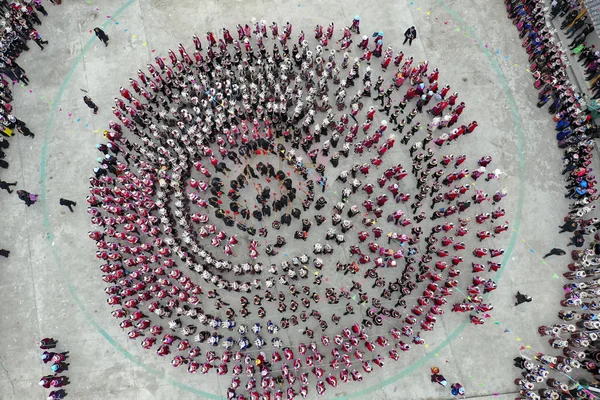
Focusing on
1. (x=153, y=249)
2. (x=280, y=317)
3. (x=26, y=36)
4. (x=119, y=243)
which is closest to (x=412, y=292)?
(x=280, y=317)

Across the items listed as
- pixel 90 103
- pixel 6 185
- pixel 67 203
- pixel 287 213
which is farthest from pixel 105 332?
pixel 90 103

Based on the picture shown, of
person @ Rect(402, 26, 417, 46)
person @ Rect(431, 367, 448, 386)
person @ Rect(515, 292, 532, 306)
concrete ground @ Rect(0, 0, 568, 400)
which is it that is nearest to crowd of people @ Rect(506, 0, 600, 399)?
concrete ground @ Rect(0, 0, 568, 400)

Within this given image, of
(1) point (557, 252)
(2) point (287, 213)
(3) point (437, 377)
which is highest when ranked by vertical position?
(2) point (287, 213)

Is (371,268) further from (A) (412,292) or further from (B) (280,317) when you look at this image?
(B) (280,317)

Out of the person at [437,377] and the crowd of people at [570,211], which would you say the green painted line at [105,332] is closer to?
the person at [437,377]

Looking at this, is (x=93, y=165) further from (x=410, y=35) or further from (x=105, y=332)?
(x=410, y=35)

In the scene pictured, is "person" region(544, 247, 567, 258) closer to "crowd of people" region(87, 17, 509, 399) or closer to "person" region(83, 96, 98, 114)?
"crowd of people" region(87, 17, 509, 399)
